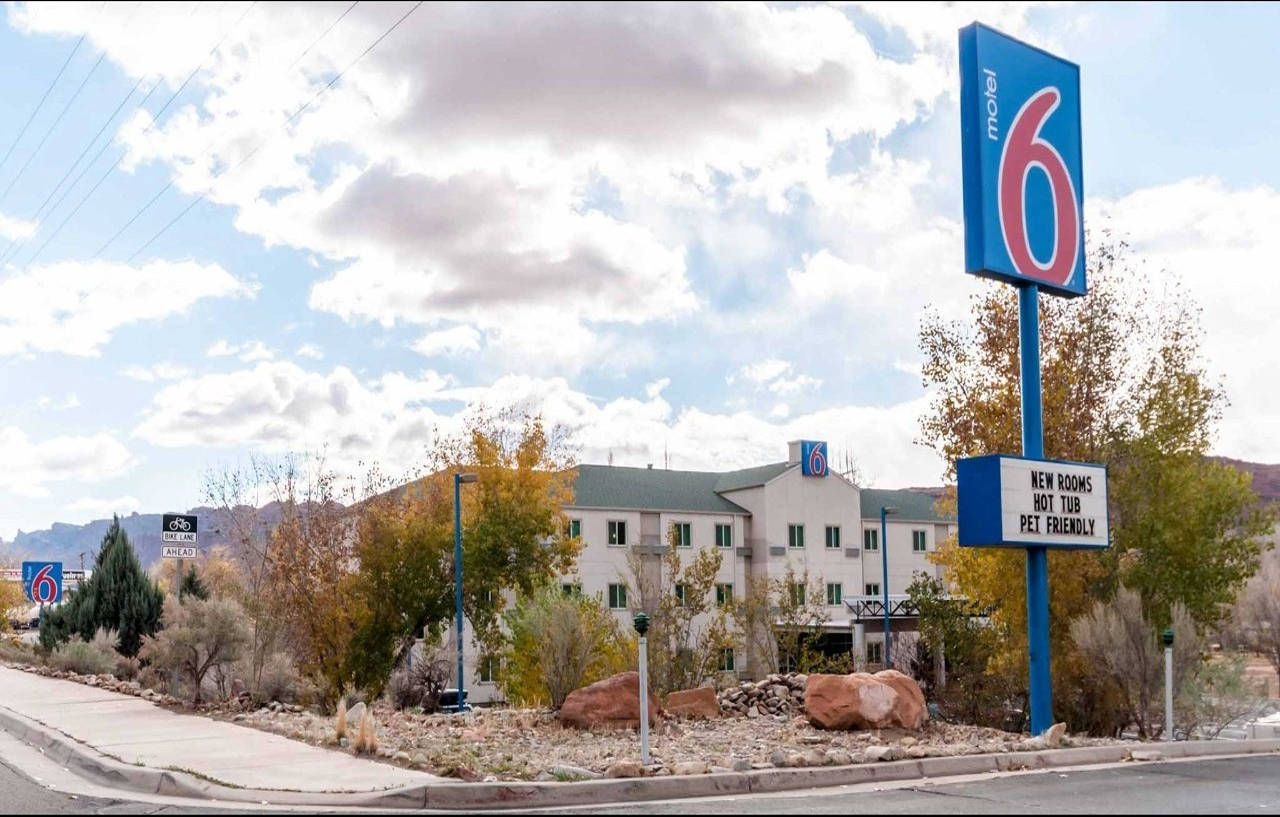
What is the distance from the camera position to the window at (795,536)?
7138 cm

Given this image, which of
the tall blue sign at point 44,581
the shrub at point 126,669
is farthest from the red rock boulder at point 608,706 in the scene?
the tall blue sign at point 44,581

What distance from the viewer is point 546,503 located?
46.7m

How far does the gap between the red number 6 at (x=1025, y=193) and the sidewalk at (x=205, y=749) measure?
11.4 metres

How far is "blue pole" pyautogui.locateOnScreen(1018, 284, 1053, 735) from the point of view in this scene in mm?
17734

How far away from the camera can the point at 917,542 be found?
7950 cm

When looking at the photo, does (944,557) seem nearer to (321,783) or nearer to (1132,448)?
(1132,448)

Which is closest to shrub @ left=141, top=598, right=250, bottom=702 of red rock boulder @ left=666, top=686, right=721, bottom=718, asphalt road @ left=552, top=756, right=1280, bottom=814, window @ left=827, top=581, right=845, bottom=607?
red rock boulder @ left=666, top=686, right=721, bottom=718

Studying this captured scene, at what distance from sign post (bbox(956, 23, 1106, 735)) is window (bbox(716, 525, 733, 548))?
51939 mm

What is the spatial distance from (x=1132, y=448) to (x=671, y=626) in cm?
1083

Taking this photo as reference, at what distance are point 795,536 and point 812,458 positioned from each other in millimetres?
4653

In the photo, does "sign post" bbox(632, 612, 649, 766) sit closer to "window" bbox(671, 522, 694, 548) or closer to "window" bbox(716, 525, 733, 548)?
"window" bbox(671, 522, 694, 548)

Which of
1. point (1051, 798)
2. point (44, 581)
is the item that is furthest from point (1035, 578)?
point (44, 581)

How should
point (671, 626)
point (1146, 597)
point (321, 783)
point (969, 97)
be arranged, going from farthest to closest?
point (671, 626) < point (1146, 597) < point (969, 97) < point (321, 783)

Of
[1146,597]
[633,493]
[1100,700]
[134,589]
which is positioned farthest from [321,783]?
[633,493]
